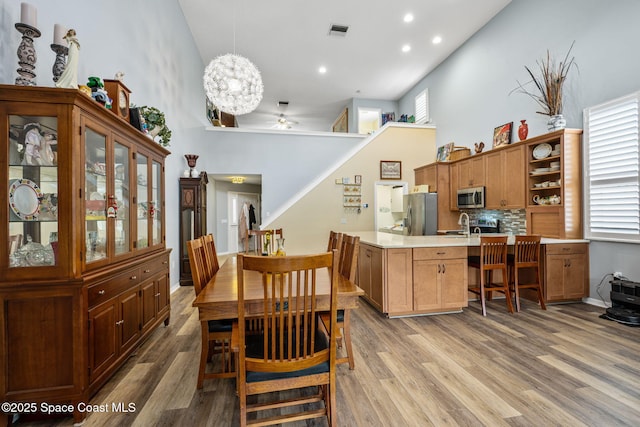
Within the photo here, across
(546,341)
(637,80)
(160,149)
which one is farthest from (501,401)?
(637,80)

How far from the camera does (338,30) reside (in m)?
5.72

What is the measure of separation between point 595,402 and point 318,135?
6923 millimetres

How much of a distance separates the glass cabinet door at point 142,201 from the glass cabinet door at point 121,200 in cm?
16

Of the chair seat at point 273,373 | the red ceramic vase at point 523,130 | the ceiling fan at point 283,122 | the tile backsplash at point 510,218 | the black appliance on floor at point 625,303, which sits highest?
the ceiling fan at point 283,122

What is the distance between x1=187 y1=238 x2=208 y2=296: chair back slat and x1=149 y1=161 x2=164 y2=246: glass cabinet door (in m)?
0.95

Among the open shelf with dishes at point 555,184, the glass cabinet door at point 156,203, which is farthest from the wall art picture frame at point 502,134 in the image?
the glass cabinet door at point 156,203

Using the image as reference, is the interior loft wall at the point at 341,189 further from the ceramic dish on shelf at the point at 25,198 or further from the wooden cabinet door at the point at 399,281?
the ceramic dish on shelf at the point at 25,198

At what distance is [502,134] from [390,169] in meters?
2.63

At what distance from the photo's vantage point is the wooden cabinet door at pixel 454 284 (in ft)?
11.3

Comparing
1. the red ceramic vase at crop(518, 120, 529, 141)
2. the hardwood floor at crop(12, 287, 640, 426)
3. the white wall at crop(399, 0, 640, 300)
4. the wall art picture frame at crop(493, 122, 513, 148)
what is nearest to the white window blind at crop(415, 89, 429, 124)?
the white wall at crop(399, 0, 640, 300)

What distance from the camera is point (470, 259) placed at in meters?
3.95

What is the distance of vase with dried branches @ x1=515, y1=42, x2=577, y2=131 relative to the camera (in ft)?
13.1

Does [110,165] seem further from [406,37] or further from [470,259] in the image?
[406,37]

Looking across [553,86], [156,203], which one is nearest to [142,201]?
[156,203]
